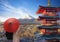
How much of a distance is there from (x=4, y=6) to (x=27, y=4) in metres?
0.36

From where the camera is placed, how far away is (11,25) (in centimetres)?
277

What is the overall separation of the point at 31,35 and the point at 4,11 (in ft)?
1.86

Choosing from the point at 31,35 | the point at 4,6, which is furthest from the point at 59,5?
the point at 4,6

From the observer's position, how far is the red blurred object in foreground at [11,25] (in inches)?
109

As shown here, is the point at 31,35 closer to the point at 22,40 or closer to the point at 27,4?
the point at 22,40

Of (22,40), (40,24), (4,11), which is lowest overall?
(22,40)

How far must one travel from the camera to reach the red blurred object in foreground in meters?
2.78

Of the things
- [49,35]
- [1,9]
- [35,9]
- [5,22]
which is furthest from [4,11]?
[49,35]

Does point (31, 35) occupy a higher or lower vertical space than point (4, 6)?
lower

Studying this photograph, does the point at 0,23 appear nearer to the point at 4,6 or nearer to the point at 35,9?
the point at 4,6

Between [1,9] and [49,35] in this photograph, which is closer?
[49,35]

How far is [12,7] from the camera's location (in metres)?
3.07

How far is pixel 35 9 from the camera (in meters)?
3.05

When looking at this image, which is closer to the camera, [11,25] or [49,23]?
[11,25]
